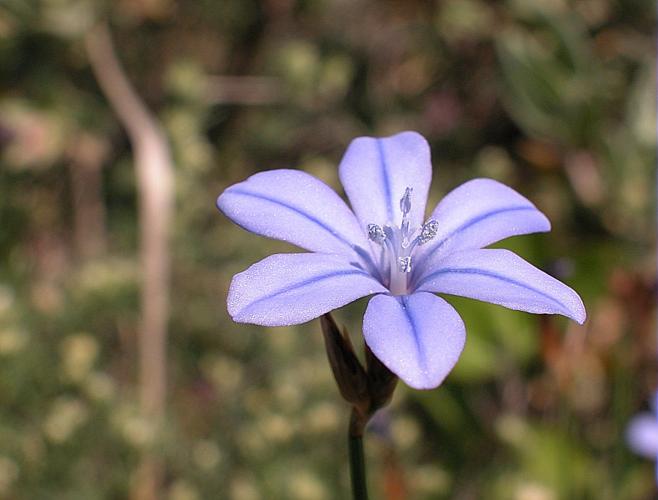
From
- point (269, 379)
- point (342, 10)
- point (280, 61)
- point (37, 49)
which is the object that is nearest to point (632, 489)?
point (269, 379)

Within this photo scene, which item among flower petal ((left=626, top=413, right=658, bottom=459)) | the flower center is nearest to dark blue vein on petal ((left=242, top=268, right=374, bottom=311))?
the flower center

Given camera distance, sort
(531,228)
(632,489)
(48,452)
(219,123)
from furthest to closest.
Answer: (219,123)
(632,489)
(48,452)
(531,228)

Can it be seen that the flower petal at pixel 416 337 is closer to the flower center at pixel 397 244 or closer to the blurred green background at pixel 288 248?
the flower center at pixel 397 244

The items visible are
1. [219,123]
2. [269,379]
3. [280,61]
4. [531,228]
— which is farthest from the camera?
[219,123]

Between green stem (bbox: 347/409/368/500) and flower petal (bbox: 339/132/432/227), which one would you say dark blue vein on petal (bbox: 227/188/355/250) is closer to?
A: flower petal (bbox: 339/132/432/227)

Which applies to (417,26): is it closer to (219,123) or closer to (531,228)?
(219,123)

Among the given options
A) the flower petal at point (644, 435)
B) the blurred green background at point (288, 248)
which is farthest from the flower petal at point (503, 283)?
the flower petal at point (644, 435)

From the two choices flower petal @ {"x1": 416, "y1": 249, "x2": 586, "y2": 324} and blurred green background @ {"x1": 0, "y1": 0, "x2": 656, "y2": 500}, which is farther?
blurred green background @ {"x1": 0, "y1": 0, "x2": 656, "y2": 500}
